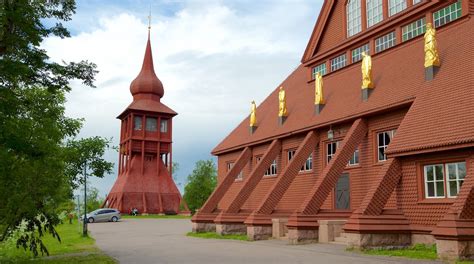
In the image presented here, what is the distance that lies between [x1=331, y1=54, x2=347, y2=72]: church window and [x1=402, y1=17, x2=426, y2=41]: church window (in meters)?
4.12

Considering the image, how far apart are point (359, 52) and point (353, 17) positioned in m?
1.98

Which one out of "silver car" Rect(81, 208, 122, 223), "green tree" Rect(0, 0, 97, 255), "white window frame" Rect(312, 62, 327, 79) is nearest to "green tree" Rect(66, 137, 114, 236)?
"green tree" Rect(0, 0, 97, 255)

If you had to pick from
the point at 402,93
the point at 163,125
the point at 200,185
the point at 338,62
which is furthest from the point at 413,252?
the point at 163,125

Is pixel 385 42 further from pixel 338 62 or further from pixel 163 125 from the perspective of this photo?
pixel 163 125

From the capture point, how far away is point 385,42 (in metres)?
22.0

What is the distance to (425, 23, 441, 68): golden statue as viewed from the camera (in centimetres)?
1709

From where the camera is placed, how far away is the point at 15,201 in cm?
1274

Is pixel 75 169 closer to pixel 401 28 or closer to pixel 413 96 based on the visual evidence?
pixel 413 96

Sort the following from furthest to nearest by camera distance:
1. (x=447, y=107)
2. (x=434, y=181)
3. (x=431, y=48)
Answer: (x=431, y=48)
(x=447, y=107)
(x=434, y=181)

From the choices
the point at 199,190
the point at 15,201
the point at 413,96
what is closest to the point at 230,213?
the point at 413,96

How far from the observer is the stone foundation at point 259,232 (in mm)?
20234

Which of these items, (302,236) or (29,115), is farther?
(302,236)

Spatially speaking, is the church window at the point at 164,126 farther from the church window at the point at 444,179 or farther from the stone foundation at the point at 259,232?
the church window at the point at 444,179

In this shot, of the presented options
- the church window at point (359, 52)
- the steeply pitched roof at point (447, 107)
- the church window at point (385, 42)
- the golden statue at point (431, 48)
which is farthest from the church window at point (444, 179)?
the church window at point (359, 52)
